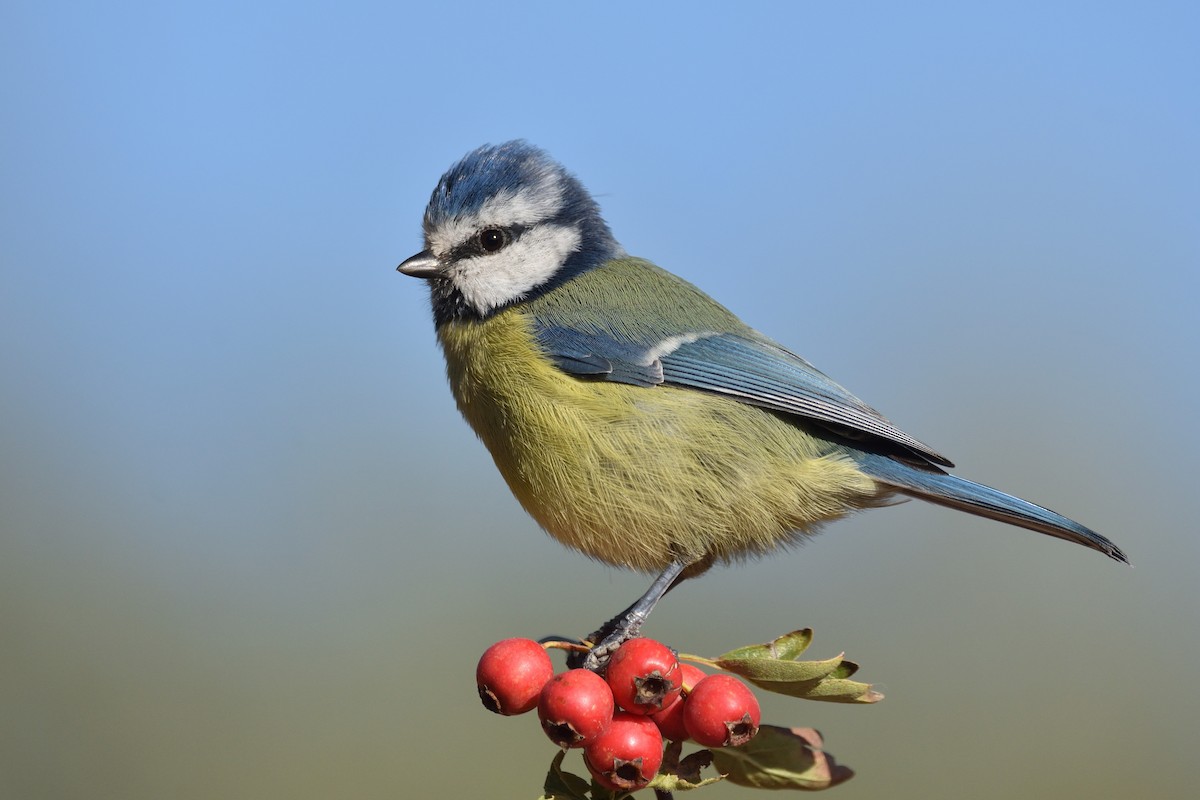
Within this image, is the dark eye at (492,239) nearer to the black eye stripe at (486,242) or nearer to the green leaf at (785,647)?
the black eye stripe at (486,242)

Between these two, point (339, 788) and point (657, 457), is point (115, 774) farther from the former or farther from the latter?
point (657, 457)

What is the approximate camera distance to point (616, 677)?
56.7 inches

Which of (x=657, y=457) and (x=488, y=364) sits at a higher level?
(x=488, y=364)

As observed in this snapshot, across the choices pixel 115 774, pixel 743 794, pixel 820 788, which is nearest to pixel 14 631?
pixel 115 774

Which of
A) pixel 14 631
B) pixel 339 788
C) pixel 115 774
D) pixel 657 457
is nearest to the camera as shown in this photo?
pixel 657 457

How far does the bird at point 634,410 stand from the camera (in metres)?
2.10

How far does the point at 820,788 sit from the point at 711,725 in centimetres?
23

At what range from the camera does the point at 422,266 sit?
2385mm

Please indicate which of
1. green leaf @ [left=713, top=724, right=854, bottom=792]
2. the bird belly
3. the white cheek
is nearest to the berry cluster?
green leaf @ [left=713, top=724, right=854, bottom=792]

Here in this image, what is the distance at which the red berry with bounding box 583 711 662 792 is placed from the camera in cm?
132

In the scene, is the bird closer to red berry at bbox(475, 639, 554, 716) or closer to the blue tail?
the blue tail

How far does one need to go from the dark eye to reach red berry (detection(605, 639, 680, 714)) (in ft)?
4.23

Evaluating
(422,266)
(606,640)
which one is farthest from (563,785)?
(422,266)

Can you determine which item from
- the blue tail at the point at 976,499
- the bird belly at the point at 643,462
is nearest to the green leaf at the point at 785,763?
the bird belly at the point at 643,462
